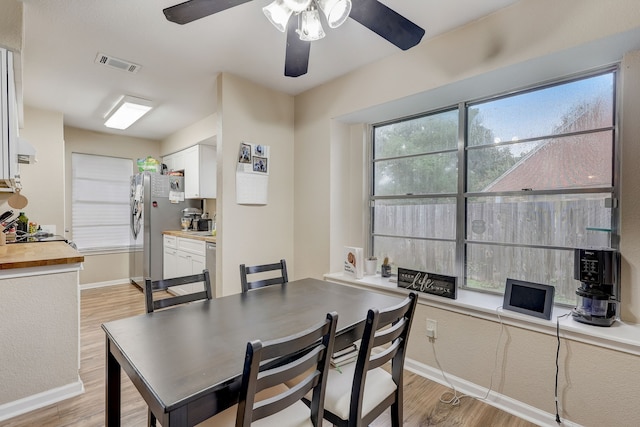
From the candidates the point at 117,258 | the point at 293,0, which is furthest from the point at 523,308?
the point at 117,258

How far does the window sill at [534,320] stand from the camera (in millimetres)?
1618

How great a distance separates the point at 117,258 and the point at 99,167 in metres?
1.48

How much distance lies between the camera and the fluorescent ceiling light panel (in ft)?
11.6

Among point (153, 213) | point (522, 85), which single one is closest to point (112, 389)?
point (522, 85)

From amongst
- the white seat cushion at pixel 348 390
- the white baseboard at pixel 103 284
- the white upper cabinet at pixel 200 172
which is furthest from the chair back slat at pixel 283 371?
the white baseboard at pixel 103 284

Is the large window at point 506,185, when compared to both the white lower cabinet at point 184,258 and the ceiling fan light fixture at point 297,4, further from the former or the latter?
the white lower cabinet at point 184,258

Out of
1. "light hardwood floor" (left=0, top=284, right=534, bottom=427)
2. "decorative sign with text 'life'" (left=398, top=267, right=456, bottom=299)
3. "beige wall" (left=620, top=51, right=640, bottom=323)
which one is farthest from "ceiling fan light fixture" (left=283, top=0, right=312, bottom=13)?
"light hardwood floor" (left=0, top=284, right=534, bottom=427)

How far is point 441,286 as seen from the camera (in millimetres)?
2357

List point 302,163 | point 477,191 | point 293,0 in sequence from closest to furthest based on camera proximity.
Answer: point 293,0 → point 477,191 → point 302,163

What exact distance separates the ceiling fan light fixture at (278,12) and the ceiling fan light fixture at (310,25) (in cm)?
8

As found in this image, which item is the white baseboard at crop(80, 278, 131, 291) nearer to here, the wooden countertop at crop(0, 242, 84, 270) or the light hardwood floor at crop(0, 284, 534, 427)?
the light hardwood floor at crop(0, 284, 534, 427)

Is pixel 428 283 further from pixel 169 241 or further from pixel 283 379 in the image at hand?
pixel 169 241

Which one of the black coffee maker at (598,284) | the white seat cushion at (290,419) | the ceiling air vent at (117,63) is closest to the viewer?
the white seat cushion at (290,419)

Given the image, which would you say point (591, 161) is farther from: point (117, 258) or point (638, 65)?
point (117, 258)
